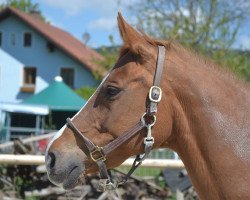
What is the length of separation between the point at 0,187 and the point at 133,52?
19.4 feet

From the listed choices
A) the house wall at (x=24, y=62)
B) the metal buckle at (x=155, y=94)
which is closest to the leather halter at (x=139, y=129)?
the metal buckle at (x=155, y=94)

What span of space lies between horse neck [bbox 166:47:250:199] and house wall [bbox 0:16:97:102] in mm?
29107

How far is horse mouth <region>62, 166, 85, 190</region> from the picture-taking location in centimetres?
286

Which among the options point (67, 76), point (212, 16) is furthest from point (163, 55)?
point (67, 76)

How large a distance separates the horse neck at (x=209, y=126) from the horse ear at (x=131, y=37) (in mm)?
183

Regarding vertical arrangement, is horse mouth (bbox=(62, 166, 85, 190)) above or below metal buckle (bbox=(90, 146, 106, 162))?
below

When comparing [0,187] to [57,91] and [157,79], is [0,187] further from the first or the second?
[57,91]

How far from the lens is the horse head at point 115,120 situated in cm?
286

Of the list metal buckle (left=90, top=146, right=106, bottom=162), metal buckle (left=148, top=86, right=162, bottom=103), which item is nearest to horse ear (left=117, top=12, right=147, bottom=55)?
metal buckle (left=148, top=86, right=162, bottom=103)

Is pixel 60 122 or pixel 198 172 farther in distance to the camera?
pixel 60 122

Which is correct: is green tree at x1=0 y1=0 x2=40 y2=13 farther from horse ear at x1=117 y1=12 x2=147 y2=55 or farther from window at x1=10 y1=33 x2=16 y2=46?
horse ear at x1=117 y1=12 x2=147 y2=55

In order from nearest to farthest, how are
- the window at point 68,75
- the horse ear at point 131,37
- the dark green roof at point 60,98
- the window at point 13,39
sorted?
the horse ear at point 131,37, the dark green roof at point 60,98, the window at point 68,75, the window at point 13,39

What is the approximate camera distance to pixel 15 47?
34250 millimetres

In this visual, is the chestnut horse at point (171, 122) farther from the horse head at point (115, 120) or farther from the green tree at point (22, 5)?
the green tree at point (22, 5)
